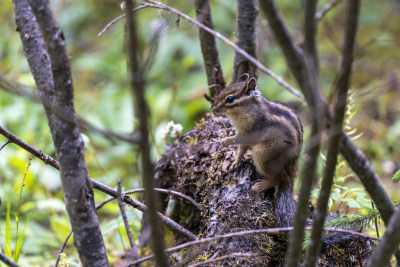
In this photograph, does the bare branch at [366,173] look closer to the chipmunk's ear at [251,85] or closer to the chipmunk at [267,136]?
the chipmunk at [267,136]

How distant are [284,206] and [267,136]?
0.50 meters

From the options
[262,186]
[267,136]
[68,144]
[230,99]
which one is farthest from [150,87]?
[68,144]

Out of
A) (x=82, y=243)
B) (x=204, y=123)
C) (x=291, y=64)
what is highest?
(x=204, y=123)

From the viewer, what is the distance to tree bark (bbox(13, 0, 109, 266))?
61.6 inches

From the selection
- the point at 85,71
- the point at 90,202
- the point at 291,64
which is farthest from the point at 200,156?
the point at 85,71

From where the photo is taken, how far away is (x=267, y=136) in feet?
9.10

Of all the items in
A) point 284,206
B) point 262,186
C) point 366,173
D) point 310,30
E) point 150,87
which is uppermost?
point 150,87

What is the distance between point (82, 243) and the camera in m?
1.72

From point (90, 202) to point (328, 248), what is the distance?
1331mm

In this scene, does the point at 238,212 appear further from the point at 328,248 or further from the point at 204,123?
the point at 204,123

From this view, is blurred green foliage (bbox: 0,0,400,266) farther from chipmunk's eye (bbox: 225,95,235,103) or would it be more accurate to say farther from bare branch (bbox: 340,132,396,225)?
bare branch (bbox: 340,132,396,225)

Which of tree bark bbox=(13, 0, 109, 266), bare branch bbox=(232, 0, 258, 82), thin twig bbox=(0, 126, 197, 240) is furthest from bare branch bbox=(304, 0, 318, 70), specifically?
bare branch bbox=(232, 0, 258, 82)

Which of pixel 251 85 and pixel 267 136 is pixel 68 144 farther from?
pixel 251 85

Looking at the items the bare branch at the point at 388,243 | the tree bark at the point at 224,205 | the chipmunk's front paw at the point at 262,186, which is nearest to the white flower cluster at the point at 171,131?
the tree bark at the point at 224,205
